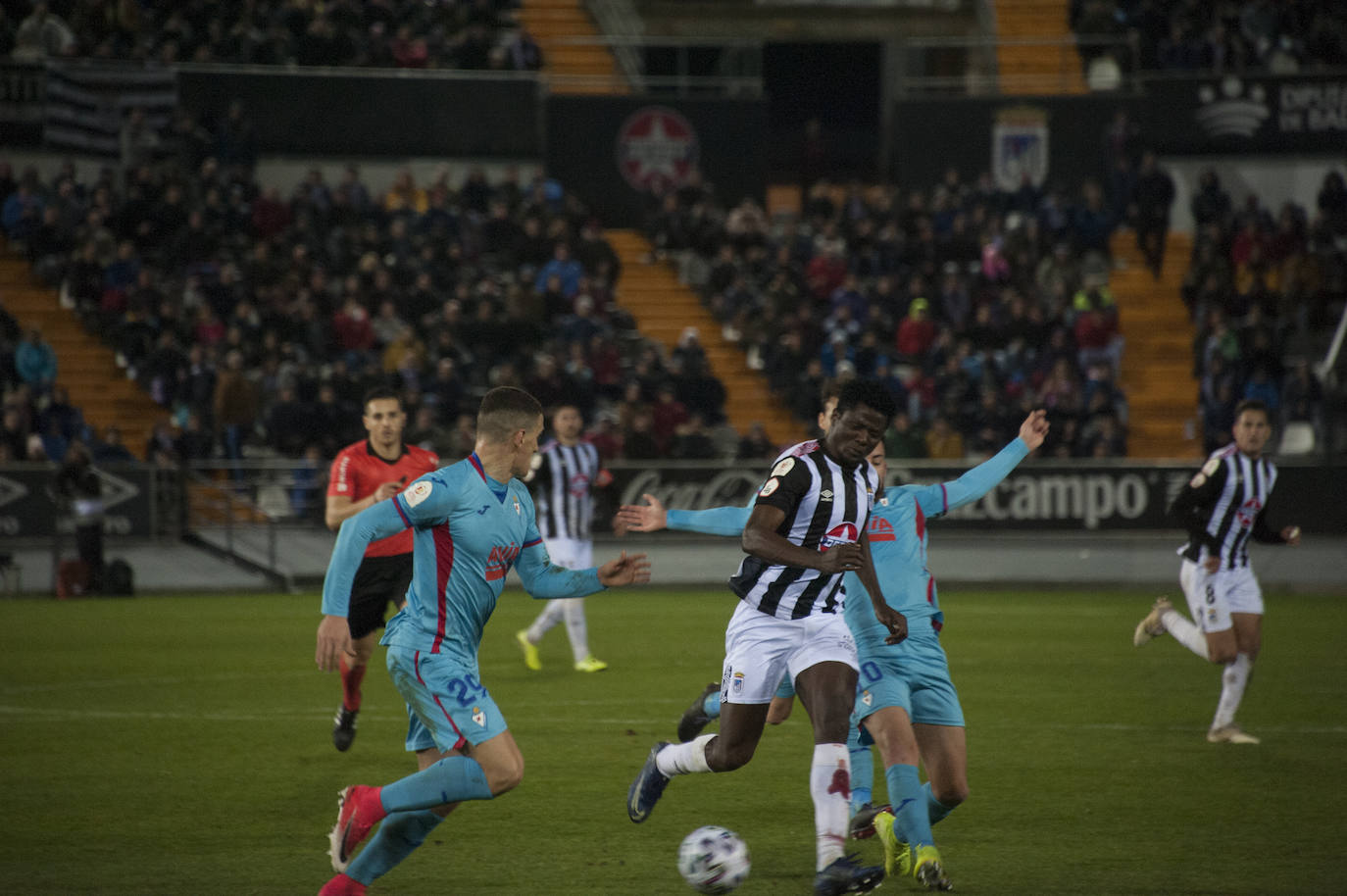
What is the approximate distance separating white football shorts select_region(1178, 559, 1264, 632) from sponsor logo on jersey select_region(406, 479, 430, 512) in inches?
242

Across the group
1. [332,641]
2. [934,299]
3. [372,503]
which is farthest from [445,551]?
[934,299]

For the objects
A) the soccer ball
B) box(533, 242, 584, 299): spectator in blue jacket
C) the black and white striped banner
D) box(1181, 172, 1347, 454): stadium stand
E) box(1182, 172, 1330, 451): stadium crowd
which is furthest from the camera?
the black and white striped banner

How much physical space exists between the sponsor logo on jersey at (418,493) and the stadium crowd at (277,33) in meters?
25.4

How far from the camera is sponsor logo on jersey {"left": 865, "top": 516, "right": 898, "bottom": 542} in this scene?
24.1 ft

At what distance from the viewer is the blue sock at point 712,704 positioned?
828 cm

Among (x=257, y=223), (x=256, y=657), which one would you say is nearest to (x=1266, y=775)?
(x=256, y=657)

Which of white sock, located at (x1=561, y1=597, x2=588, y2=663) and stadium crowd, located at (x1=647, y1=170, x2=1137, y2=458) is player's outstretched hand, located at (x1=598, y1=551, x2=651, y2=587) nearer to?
white sock, located at (x1=561, y1=597, x2=588, y2=663)

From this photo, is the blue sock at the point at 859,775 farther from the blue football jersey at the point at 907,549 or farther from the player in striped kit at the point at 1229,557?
the player in striped kit at the point at 1229,557

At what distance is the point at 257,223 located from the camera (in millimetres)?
27250

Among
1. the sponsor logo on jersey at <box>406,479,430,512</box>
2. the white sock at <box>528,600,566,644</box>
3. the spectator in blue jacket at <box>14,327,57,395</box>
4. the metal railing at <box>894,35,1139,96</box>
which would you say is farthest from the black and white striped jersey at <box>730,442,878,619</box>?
the metal railing at <box>894,35,1139,96</box>

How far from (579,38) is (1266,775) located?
88.7ft

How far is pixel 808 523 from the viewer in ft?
21.7

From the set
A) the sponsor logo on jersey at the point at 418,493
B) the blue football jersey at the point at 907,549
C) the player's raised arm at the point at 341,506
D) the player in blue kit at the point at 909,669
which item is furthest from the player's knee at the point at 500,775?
the player's raised arm at the point at 341,506

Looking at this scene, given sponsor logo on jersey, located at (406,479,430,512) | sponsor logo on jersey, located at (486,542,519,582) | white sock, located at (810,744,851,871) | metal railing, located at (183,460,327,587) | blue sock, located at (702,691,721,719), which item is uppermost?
sponsor logo on jersey, located at (406,479,430,512)
